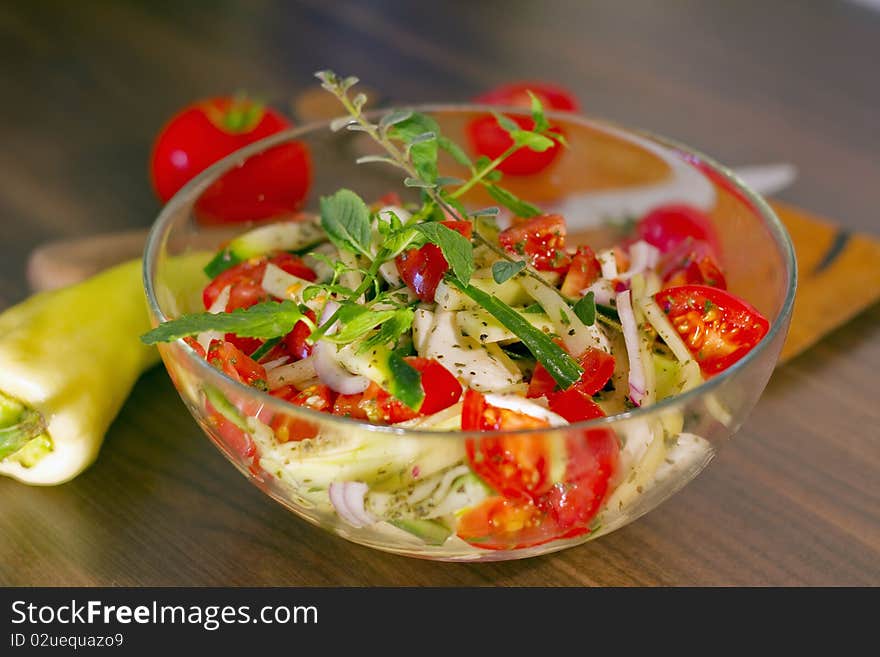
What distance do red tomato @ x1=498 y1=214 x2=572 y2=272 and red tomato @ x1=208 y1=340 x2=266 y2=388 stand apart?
0.35 meters

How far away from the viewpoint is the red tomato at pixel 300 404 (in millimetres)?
1004

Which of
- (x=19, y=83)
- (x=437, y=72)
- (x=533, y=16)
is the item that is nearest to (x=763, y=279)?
(x=437, y=72)

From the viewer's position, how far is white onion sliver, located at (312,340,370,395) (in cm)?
113

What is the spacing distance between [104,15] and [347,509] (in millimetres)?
1976

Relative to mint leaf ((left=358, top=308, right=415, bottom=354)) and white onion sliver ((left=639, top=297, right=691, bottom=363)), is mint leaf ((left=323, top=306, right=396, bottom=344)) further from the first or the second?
white onion sliver ((left=639, top=297, right=691, bottom=363))

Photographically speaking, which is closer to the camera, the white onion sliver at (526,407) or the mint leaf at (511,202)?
the white onion sliver at (526,407)

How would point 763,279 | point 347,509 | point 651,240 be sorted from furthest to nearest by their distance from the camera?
1. point 651,240
2. point 763,279
3. point 347,509

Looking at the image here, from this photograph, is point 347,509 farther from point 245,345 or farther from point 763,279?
point 763,279

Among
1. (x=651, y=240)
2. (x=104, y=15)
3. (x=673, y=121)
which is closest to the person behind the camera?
(x=651, y=240)

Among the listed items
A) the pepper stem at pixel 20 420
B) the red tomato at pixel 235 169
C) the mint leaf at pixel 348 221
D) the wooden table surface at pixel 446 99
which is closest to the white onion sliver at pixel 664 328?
the wooden table surface at pixel 446 99

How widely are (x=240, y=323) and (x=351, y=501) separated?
212 millimetres

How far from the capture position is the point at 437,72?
2.46 metres

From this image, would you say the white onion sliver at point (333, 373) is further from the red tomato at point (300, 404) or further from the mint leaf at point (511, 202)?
the mint leaf at point (511, 202)

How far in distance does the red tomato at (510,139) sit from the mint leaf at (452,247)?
57 cm
